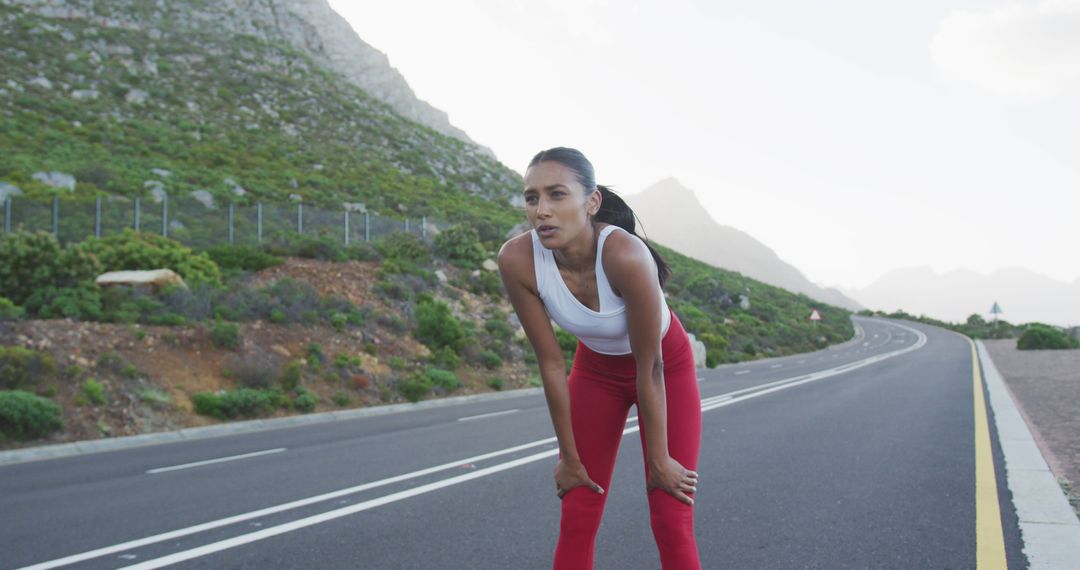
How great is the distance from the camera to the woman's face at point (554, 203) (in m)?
2.59

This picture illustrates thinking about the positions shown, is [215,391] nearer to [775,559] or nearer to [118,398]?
[118,398]

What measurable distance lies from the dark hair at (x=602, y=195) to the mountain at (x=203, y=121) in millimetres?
26073

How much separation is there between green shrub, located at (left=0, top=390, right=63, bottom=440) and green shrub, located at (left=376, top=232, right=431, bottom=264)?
16.0 metres

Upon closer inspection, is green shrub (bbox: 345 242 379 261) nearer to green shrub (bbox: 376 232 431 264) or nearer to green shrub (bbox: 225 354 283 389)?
green shrub (bbox: 376 232 431 264)

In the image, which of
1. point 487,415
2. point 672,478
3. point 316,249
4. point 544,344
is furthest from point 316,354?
point 672,478

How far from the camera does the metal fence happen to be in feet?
73.5

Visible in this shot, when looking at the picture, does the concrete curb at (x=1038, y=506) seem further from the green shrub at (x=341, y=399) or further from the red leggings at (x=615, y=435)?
the green shrub at (x=341, y=399)

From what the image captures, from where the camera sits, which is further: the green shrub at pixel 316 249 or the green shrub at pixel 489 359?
the green shrub at pixel 316 249

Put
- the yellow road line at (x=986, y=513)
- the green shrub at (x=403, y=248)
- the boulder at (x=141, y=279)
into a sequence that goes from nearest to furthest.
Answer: the yellow road line at (x=986, y=513)
the boulder at (x=141, y=279)
the green shrub at (x=403, y=248)

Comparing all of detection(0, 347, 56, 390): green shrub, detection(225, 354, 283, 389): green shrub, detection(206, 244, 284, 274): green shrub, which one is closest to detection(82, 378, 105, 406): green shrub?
detection(0, 347, 56, 390): green shrub

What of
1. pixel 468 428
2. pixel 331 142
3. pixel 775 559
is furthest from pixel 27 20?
pixel 775 559

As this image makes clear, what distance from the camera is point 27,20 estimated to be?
159ft

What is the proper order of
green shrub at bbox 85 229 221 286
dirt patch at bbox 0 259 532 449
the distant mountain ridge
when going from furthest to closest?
the distant mountain ridge, green shrub at bbox 85 229 221 286, dirt patch at bbox 0 259 532 449

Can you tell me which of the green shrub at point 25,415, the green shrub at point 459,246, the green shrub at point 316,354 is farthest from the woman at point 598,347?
the green shrub at point 459,246
